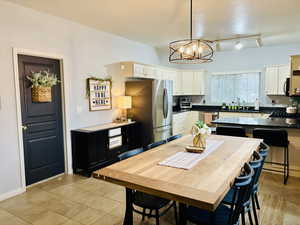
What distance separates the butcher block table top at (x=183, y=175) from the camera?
1.50m

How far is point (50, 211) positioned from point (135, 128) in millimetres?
2568

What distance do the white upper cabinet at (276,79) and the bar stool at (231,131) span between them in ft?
9.71

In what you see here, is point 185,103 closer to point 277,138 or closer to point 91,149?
point 277,138

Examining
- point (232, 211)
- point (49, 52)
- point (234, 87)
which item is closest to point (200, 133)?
point (232, 211)

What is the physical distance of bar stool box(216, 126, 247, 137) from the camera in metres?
3.69

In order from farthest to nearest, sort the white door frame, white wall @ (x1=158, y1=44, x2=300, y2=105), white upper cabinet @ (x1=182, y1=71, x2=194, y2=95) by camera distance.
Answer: white upper cabinet @ (x1=182, y1=71, x2=194, y2=95) → white wall @ (x1=158, y1=44, x2=300, y2=105) → the white door frame

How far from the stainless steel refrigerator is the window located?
250cm

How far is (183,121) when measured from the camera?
6.58m

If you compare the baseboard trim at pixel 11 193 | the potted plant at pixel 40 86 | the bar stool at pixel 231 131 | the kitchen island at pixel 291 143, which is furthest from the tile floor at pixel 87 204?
the potted plant at pixel 40 86

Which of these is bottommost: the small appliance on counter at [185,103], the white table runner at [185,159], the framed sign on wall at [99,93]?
the white table runner at [185,159]

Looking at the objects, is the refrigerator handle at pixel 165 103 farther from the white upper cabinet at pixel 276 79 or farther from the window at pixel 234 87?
the white upper cabinet at pixel 276 79

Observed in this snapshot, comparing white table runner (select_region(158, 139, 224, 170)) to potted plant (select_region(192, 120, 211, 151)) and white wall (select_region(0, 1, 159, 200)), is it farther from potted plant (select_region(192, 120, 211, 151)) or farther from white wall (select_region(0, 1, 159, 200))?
white wall (select_region(0, 1, 159, 200))

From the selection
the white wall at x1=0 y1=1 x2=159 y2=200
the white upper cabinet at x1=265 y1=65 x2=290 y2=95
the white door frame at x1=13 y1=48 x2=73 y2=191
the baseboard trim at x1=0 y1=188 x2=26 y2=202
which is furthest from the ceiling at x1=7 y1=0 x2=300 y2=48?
the baseboard trim at x1=0 y1=188 x2=26 y2=202

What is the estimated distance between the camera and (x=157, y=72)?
5.63 m
